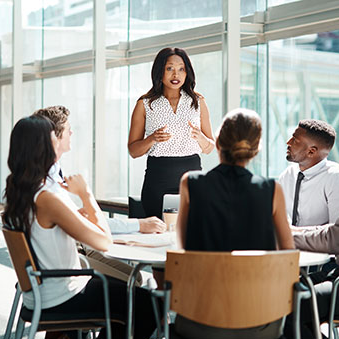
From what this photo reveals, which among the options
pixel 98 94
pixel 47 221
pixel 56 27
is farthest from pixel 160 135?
pixel 56 27

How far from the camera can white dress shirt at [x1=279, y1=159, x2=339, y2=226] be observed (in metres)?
3.17

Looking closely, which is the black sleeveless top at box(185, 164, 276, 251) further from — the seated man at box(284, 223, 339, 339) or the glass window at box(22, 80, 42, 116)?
the glass window at box(22, 80, 42, 116)

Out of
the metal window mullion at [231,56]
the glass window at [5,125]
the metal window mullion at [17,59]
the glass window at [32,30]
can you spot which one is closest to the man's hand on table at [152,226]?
the metal window mullion at [231,56]

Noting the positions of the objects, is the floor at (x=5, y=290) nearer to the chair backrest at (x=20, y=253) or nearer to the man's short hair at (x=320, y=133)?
the chair backrest at (x=20, y=253)

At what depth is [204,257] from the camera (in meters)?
2.00

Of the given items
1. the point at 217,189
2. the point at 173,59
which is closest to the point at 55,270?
the point at 217,189

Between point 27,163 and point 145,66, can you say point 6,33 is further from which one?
point 27,163

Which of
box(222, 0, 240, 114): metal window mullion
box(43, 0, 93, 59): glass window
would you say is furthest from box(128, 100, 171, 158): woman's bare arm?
box(43, 0, 93, 59): glass window

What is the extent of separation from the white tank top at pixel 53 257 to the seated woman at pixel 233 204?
1.80ft

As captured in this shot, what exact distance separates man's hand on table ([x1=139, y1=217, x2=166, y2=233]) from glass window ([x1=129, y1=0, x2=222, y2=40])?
3485 millimetres

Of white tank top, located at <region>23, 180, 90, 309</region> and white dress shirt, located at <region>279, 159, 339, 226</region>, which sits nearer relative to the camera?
white tank top, located at <region>23, 180, 90, 309</region>

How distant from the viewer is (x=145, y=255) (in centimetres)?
247

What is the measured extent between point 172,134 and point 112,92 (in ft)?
13.5

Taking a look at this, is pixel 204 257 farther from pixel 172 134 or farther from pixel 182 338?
pixel 172 134
